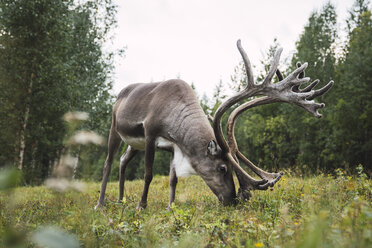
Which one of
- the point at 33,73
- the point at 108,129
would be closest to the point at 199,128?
the point at 33,73

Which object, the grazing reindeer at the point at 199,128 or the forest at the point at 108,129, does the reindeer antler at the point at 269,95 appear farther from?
the forest at the point at 108,129

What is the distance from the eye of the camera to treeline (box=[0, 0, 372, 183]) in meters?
11.5

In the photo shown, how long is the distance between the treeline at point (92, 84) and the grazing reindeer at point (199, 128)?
1256mm

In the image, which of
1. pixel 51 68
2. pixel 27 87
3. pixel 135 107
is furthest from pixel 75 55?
pixel 135 107

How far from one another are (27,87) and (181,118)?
984 cm

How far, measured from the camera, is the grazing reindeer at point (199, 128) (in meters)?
4.08

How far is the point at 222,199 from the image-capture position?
13.5ft

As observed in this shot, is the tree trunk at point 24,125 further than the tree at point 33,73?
Yes

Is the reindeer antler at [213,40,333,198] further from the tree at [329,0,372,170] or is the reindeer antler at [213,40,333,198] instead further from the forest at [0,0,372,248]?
the tree at [329,0,372,170]

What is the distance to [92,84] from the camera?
15039mm

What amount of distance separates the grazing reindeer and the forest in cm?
35

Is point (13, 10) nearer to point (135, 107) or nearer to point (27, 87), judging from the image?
point (27, 87)

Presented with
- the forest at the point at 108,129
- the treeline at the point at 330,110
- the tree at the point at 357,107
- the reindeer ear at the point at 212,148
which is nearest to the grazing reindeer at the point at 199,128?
the reindeer ear at the point at 212,148

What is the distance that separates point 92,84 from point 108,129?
9.94 ft
